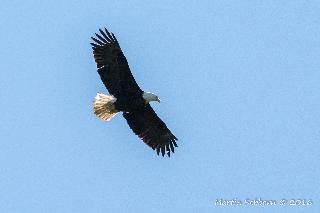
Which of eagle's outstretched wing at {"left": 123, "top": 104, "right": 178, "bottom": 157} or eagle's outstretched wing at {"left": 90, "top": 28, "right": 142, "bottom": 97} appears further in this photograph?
eagle's outstretched wing at {"left": 123, "top": 104, "right": 178, "bottom": 157}

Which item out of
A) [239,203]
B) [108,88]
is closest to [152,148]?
[108,88]

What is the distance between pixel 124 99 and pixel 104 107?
21.2 inches

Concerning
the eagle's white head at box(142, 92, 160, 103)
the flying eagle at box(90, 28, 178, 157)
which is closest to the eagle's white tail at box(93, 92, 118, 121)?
the flying eagle at box(90, 28, 178, 157)

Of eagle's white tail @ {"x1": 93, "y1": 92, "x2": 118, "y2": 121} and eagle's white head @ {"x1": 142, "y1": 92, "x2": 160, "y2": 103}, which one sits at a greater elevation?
eagle's white head @ {"x1": 142, "y1": 92, "x2": 160, "y2": 103}

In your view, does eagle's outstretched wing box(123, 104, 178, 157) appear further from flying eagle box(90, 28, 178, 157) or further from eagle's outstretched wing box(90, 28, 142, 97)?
eagle's outstretched wing box(90, 28, 142, 97)

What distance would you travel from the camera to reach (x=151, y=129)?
1978 cm

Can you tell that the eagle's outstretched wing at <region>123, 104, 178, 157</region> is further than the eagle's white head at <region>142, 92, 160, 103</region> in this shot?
Yes

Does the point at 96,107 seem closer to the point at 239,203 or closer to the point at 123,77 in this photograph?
the point at 123,77

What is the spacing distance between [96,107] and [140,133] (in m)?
1.17

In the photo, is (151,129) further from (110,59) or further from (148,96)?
(110,59)

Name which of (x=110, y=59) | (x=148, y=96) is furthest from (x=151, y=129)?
(x=110, y=59)

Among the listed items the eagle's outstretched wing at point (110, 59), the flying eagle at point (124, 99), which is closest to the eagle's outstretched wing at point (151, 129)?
the flying eagle at point (124, 99)

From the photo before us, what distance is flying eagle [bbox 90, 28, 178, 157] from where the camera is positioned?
18.6 meters

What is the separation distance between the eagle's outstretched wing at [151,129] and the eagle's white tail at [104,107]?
1.51 feet
